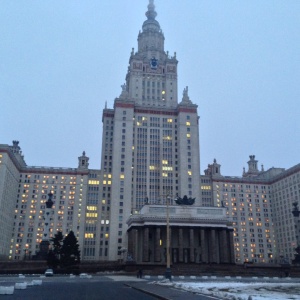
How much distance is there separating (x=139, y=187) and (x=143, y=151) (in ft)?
51.2

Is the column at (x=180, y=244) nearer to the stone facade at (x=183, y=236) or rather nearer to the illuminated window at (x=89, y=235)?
the stone facade at (x=183, y=236)

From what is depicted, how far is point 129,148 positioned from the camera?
142 meters

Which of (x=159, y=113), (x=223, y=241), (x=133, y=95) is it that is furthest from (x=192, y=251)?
(x=133, y=95)

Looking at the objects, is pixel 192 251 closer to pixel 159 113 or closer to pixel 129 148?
pixel 129 148

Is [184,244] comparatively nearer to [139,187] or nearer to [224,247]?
[224,247]

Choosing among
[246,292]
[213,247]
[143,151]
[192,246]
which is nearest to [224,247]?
[213,247]

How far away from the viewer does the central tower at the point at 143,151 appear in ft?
444

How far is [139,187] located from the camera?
139 m

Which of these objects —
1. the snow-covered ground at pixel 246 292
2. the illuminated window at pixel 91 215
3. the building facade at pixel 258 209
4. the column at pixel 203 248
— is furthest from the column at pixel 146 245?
the snow-covered ground at pixel 246 292

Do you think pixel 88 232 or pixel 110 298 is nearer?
pixel 110 298

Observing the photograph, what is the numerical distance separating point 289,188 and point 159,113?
65.1 meters

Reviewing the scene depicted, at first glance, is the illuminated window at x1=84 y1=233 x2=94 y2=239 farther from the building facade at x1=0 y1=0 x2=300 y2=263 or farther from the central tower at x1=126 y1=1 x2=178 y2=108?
the central tower at x1=126 y1=1 x2=178 y2=108

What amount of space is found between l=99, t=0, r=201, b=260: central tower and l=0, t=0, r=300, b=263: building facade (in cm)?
41

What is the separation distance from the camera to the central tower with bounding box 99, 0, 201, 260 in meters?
135
